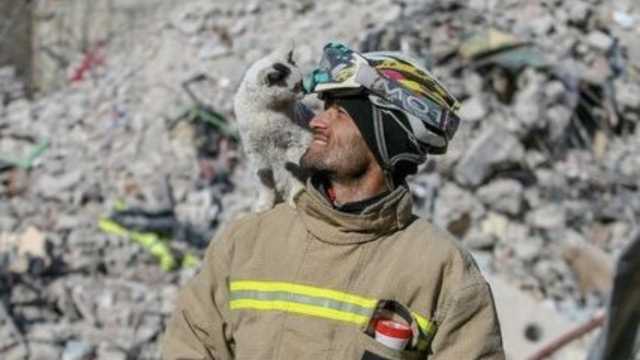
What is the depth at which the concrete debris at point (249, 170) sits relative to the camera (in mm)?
8742

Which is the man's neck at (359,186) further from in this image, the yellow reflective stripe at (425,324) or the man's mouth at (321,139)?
the yellow reflective stripe at (425,324)

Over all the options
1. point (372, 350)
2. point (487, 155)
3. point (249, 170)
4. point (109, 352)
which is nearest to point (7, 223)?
point (249, 170)

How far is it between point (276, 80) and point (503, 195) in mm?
7323

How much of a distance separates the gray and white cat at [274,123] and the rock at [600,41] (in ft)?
27.5

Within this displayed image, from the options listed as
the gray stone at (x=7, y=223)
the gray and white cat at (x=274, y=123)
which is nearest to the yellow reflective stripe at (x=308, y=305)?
the gray and white cat at (x=274, y=123)

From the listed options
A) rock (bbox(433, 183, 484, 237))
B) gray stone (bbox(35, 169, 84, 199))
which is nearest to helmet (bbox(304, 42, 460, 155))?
rock (bbox(433, 183, 484, 237))

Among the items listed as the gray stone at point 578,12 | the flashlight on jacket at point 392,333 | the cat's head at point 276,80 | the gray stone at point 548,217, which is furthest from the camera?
the gray stone at point 578,12

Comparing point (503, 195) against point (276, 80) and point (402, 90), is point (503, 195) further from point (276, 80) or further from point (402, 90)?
point (402, 90)

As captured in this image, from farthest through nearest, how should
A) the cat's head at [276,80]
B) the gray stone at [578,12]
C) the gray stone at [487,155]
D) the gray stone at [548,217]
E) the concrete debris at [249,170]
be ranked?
the gray stone at [578,12]
the gray stone at [487,155]
the gray stone at [548,217]
the concrete debris at [249,170]
the cat's head at [276,80]

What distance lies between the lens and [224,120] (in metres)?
11.3

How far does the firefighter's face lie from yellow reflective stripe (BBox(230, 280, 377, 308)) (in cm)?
23

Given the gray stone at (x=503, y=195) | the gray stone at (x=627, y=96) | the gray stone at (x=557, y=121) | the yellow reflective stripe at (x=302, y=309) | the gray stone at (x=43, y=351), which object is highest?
the yellow reflective stripe at (x=302, y=309)

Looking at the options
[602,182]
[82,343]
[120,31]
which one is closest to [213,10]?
[120,31]

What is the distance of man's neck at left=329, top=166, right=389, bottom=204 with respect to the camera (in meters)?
2.29
